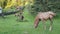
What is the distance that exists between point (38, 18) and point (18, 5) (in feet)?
33.5

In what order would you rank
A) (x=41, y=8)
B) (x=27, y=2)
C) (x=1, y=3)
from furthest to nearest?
(x=1, y=3)
(x=27, y=2)
(x=41, y=8)

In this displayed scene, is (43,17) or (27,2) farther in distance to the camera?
(27,2)

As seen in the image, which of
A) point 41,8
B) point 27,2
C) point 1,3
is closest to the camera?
point 41,8

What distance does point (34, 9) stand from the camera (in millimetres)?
17984

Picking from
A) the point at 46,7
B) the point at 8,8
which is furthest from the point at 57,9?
the point at 8,8

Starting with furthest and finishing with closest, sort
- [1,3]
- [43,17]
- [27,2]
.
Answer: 1. [1,3]
2. [27,2]
3. [43,17]

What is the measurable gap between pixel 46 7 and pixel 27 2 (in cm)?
236

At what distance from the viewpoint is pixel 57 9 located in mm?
17953

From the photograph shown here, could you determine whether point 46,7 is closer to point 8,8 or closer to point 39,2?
point 39,2

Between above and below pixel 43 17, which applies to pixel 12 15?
below

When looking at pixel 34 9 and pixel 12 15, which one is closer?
pixel 34 9

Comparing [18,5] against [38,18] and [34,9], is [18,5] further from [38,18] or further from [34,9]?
[38,18]

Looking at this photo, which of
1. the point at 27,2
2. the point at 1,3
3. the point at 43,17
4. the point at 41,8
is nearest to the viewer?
the point at 43,17

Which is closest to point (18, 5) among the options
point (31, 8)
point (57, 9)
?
point (31, 8)
